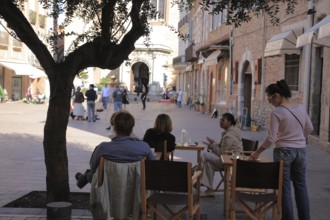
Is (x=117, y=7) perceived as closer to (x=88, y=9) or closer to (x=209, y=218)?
(x=88, y=9)

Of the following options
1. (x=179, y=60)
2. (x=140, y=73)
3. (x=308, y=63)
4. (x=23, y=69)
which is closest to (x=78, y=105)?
(x=308, y=63)

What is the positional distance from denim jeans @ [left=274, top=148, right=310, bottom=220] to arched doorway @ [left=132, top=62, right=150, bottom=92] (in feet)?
201

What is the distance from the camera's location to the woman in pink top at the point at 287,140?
5543mm

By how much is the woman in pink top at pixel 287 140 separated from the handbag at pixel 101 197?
1.75m

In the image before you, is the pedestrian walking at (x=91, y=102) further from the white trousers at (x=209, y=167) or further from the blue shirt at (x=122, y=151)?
the blue shirt at (x=122, y=151)

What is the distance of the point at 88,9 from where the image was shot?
27.2 feet

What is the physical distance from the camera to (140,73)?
2771 inches

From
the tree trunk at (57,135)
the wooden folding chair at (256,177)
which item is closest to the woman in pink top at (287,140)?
the wooden folding chair at (256,177)

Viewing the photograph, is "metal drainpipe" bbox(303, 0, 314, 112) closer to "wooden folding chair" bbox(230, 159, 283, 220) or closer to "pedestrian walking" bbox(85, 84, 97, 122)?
"wooden folding chair" bbox(230, 159, 283, 220)

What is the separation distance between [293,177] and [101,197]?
6.92 ft

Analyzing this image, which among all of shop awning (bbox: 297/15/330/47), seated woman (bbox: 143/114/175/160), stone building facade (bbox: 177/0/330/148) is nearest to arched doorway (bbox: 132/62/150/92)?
stone building facade (bbox: 177/0/330/148)

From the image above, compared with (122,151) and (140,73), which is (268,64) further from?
(140,73)

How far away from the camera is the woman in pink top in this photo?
554 centimetres

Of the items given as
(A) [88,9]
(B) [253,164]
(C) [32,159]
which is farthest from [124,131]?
(C) [32,159]
